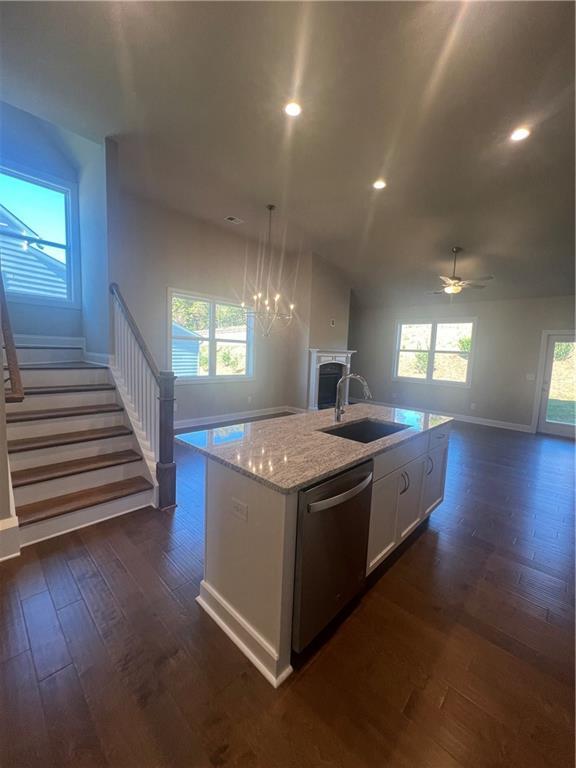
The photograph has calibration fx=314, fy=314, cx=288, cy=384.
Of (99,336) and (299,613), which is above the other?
(99,336)

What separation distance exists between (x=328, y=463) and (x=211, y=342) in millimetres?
4688

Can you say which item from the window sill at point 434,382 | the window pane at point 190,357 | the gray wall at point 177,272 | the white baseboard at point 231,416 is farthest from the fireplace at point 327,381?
the window pane at point 190,357

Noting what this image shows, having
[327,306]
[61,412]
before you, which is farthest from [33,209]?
[327,306]

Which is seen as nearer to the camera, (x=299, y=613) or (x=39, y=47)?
(x=299, y=613)

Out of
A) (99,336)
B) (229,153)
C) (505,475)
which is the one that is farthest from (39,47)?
(505,475)

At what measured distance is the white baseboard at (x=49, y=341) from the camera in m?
Result: 4.08

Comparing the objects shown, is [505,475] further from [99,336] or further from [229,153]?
[99,336]

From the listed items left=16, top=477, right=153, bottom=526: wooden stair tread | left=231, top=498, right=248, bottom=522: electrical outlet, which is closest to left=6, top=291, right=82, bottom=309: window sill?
left=16, top=477, right=153, bottom=526: wooden stair tread

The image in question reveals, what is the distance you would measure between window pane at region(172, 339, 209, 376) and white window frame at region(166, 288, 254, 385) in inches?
3.2

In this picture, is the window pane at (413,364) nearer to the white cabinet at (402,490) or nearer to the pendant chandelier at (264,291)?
the pendant chandelier at (264,291)

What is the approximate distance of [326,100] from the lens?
A: 2.77 metres

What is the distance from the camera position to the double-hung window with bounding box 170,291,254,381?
5.29 meters

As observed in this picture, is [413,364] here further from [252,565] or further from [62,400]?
[252,565]

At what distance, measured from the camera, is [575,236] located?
15.2 ft
